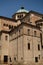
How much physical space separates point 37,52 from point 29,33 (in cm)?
556

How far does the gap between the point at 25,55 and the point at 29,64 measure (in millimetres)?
2476

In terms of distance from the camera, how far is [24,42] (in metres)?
39.7

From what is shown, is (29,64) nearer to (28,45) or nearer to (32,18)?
(28,45)

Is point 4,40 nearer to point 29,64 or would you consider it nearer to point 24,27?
point 24,27

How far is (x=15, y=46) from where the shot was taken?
4341cm

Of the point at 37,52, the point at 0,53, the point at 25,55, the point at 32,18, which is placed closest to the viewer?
the point at 25,55

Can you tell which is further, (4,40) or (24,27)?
(4,40)

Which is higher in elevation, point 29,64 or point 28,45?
point 28,45

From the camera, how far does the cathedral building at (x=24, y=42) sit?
131 ft

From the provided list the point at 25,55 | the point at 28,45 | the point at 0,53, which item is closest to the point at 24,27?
the point at 28,45

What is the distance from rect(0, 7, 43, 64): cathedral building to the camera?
39875 mm

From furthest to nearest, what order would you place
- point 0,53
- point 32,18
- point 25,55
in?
point 32,18 < point 0,53 < point 25,55

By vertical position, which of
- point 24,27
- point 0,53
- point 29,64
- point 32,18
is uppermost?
point 32,18

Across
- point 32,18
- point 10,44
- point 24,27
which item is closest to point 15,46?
point 10,44
